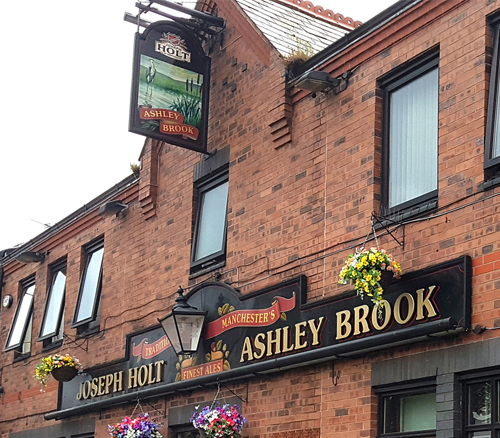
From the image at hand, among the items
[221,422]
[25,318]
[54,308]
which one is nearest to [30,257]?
[54,308]

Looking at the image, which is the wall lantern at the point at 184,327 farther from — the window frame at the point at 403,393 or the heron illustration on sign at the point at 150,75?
the window frame at the point at 403,393

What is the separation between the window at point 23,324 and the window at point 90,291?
2.66 metres

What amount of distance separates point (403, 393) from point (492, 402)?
123 centimetres

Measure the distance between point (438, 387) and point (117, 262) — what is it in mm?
8135

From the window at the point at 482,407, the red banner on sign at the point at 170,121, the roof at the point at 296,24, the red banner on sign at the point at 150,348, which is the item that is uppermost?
the roof at the point at 296,24

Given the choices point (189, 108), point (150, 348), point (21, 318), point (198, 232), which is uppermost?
point (189, 108)

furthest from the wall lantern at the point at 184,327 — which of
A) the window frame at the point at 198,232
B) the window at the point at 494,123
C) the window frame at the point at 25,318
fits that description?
the window frame at the point at 25,318

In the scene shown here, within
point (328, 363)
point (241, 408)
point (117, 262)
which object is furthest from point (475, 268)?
point (117, 262)

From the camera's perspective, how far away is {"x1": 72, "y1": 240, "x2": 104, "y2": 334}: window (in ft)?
54.4

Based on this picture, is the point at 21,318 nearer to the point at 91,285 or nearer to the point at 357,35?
the point at 91,285

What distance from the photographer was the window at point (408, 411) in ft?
30.3

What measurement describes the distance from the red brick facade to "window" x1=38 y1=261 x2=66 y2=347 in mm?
1391

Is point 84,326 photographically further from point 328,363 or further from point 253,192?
point 328,363

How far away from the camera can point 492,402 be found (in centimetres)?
851
